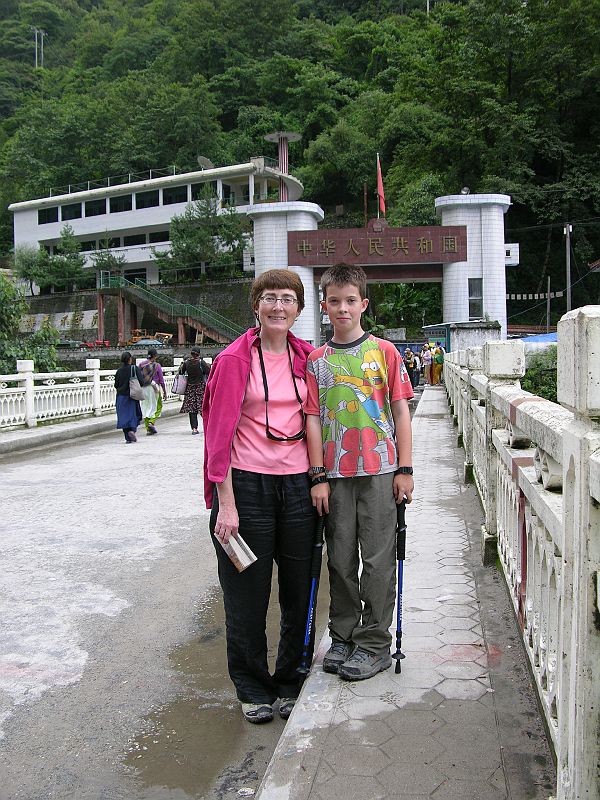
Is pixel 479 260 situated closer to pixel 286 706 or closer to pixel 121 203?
pixel 286 706

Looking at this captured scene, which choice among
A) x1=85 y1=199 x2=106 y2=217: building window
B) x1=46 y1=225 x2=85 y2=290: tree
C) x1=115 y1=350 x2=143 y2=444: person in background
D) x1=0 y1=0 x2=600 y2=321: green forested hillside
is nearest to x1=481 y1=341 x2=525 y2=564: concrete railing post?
x1=115 y1=350 x2=143 y2=444: person in background

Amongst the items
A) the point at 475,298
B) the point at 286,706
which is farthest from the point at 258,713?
the point at 475,298

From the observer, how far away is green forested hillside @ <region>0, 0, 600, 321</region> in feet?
132

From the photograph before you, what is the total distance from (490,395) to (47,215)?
5666cm

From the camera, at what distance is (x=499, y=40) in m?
40.1

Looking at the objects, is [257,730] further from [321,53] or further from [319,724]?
[321,53]

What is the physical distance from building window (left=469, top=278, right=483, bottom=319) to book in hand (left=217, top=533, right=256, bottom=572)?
28.7 meters

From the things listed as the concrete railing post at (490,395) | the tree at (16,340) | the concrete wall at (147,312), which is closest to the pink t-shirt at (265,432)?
the concrete railing post at (490,395)

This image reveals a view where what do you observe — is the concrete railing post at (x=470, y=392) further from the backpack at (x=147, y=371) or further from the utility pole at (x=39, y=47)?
the utility pole at (x=39, y=47)

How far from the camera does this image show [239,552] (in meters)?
2.87

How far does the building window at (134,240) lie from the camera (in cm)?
5322

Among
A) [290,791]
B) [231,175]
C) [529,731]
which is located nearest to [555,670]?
[529,731]

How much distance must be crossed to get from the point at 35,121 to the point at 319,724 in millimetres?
65176

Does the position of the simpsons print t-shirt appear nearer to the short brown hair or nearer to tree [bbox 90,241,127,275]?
the short brown hair
